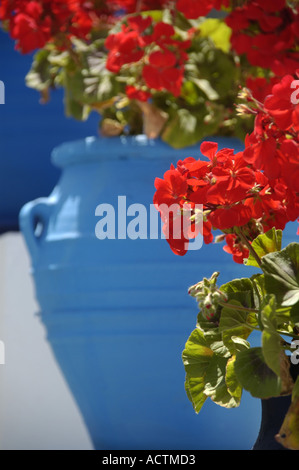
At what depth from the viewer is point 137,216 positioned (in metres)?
1.58

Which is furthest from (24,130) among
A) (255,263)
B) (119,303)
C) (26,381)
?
(255,263)

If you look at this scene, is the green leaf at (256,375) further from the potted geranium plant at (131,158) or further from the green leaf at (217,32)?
the green leaf at (217,32)

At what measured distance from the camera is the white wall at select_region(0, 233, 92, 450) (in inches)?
84.5

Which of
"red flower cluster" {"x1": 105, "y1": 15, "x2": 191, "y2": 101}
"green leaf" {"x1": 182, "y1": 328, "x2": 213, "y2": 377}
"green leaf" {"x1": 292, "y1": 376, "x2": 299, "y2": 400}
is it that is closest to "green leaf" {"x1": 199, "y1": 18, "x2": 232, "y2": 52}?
"red flower cluster" {"x1": 105, "y1": 15, "x2": 191, "y2": 101}

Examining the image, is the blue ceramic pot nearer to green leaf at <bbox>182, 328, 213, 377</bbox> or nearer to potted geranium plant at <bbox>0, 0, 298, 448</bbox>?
potted geranium plant at <bbox>0, 0, 298, 448</bbox>

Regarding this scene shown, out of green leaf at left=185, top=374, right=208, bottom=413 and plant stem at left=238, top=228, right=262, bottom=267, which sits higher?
plant stem at left=238, top=228, right=262, bottom=267

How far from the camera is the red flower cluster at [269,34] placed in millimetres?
1507

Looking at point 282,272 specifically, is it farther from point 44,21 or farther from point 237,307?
point 44,21

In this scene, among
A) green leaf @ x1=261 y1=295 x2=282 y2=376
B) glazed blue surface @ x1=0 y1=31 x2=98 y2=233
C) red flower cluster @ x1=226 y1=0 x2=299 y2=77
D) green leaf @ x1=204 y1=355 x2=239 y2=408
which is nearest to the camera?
green leaf @ x1=261 y1=295 x2=282 y2=376

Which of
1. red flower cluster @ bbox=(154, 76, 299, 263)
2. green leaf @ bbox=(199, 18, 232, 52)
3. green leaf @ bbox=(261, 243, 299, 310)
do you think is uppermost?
red flower cluster @ bbox=(154, 76, 299, 263)

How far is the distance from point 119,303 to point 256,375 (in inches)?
34.2

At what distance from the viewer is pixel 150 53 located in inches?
63.1

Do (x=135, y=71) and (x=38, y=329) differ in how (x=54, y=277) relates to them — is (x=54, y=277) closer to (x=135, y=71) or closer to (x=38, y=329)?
(x=135, y=71)

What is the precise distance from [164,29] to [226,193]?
847 millimetres
